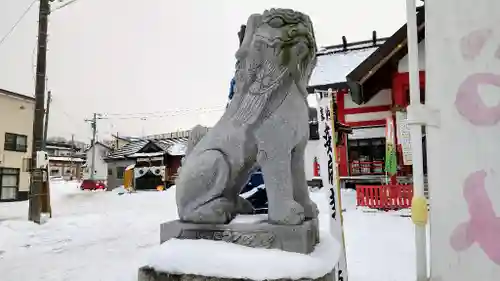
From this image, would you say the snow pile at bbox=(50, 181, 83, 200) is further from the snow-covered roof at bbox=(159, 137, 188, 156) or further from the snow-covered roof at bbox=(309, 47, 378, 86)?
the snow-covered roof at bbox=(309, 47, 378, 86)

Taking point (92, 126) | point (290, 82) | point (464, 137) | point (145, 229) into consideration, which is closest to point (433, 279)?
point (464, 137)

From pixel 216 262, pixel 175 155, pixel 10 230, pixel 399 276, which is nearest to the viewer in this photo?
pixel 216 262

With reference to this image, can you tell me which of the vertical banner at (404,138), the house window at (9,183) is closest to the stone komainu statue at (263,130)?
the vertical banner at (404,138)

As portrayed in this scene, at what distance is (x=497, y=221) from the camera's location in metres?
1.18

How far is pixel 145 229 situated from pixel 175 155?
16526 millimetres

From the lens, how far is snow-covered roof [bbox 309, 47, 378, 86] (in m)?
13.3

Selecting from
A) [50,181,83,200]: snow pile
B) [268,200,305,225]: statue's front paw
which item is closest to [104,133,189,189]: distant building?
[50,181,83,200]: snow pile

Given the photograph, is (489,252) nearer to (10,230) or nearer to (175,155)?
(10,230)

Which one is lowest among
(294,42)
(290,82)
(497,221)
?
(497,221)

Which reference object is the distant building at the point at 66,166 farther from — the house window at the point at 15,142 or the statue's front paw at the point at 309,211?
the statue's front paw at the point at 309,211

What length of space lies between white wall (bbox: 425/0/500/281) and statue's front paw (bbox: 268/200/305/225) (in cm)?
76

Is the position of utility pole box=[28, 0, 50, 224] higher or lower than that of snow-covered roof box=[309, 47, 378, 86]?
lower

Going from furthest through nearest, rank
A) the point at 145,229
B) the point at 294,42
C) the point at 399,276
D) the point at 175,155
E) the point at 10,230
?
Result: the point at 175,155 → the point at 145,229 → the point at 10,230 → the point at 399,276 → the point at 294,42

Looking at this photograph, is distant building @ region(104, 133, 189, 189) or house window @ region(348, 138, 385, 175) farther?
distant building @ region(104, 133, 189, 189)
